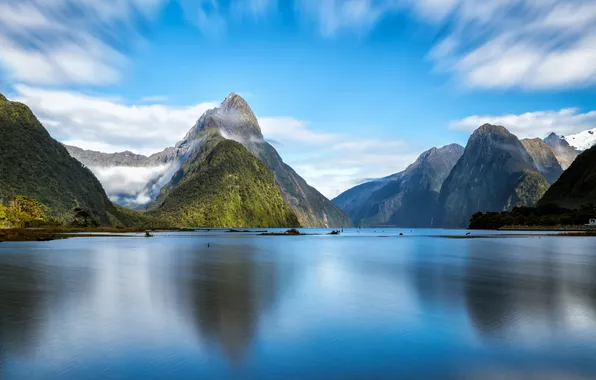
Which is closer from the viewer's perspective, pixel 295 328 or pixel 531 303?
pixel 295 328

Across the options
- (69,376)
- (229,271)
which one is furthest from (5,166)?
(69,376)

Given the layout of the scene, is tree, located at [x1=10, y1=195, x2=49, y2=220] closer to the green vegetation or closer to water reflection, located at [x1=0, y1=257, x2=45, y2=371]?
the green vegetation

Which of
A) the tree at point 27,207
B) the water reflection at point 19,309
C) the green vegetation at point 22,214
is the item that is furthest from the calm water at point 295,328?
the tree at point 27,207

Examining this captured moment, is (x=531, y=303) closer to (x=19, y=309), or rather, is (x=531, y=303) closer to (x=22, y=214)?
(x=19, y=309)

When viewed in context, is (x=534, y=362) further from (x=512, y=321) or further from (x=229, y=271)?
(x=229, y=271)

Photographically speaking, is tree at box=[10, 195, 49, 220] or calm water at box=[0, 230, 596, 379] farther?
tree at box=[10, 195, 49, 220]

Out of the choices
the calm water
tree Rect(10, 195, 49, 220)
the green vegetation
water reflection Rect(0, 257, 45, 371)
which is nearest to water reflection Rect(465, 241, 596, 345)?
the calm water

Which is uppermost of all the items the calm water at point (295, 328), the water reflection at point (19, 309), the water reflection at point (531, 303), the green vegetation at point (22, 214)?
the green vegetation at point (22, 214)

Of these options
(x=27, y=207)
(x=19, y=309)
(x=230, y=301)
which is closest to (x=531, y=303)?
(x=230, y=301)

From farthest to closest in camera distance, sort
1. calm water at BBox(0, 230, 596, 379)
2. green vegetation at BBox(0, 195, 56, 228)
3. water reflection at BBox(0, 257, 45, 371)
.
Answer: green vegetation at BBox(0, 195, 56, 228), water reflection at BBox(0, 257, 45, 371), calm water at BBox(0, 230, 596, 379)

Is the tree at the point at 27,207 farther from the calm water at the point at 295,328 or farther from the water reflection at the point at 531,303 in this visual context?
the water reflection at the point at 531,303

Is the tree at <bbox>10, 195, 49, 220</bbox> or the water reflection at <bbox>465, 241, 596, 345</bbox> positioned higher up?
the tree at <bbox>10, 195, 49, 220</bbox>

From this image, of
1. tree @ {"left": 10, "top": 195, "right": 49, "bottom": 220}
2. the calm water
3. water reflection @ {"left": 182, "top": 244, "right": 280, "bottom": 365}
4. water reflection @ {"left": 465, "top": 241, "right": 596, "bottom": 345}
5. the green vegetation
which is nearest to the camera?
the calm water

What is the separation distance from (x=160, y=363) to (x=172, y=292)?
60.6 feet
